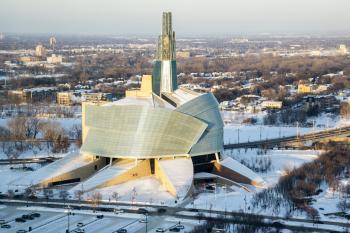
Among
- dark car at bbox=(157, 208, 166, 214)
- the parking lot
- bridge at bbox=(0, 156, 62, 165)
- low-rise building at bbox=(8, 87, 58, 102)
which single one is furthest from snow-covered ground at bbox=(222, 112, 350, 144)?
low-rise building at bbox=(8, 87, 58, 102)

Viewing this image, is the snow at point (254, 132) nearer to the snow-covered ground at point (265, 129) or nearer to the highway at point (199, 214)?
the snow-covered ground at point (265, 129)

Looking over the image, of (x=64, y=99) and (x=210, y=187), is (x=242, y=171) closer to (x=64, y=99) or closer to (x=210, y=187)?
(x=210, y=187)

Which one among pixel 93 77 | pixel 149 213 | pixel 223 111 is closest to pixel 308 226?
pixel 149 213

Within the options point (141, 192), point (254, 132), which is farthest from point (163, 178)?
point (254, 132)

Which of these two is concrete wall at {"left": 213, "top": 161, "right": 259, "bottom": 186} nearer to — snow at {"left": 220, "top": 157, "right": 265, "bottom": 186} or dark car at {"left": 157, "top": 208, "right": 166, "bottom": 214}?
snow at {"left": 220, "top": 157, "right": 265, "bottom": 186}

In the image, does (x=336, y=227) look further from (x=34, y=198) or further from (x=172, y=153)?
(x=34, y=198)

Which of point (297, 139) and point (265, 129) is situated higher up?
point (297, 139)
